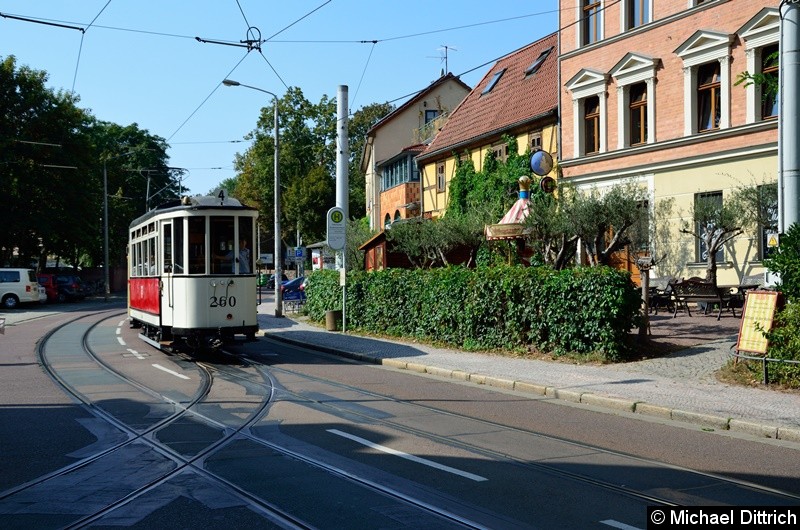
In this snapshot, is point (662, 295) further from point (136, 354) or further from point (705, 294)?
point (136, 354)

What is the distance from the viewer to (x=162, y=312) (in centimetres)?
1725

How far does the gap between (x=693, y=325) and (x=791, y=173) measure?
684cm

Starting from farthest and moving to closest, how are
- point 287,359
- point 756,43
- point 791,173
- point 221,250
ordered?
point 756,43 → point 287,359 → point 221,250 → point 791,173

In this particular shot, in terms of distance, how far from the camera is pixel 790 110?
40.3 feet

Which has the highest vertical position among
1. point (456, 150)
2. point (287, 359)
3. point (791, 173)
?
point (456, 150)

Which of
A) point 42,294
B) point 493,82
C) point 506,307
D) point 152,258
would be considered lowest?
point 42,294

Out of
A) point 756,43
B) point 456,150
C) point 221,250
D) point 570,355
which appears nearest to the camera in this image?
point 570,355

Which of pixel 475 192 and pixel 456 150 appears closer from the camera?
pixel 475 192

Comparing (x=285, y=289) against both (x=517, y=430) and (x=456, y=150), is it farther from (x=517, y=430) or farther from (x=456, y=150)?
(x=517, y=430)

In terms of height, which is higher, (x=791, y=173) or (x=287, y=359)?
(x=791, y=173)

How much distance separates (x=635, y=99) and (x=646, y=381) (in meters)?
15.7

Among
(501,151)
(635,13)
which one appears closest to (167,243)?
(635,13)

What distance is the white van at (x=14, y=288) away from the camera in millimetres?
42781

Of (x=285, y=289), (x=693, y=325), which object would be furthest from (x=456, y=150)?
(x=693, y=325)
